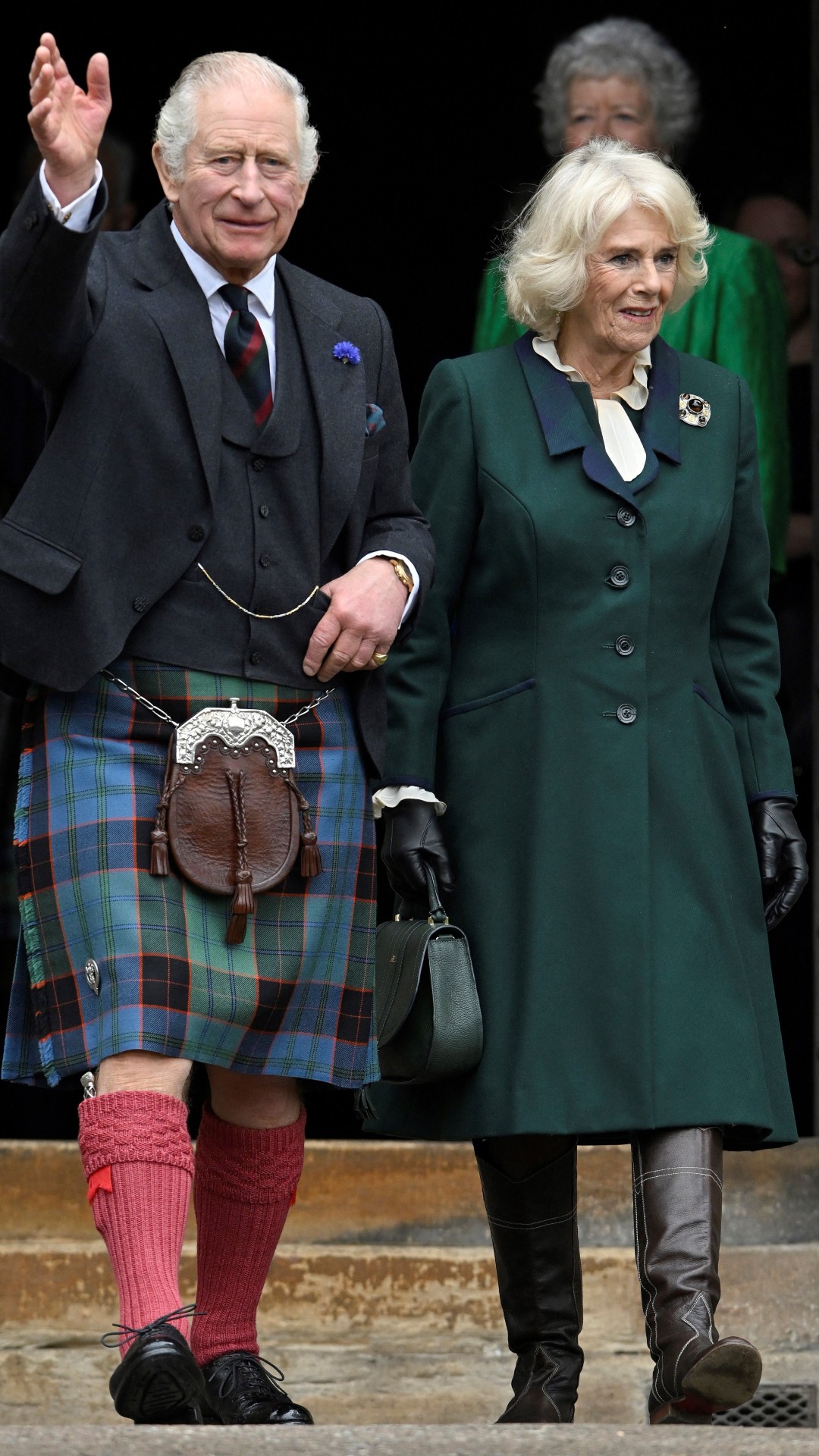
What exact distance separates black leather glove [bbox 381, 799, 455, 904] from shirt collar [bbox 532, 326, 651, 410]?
74 centimetres

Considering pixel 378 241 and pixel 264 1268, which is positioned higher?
pixel 378 241

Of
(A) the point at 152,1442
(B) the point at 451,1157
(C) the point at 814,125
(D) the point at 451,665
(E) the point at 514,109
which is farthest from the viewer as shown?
(E) the point at 514,109

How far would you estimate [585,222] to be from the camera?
415cm

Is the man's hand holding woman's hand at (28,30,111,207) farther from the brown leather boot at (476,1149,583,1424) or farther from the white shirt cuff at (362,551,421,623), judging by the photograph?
the brown leather boot at (476,1149,583,1424)

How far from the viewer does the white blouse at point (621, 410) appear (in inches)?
164

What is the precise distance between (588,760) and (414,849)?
12.1 inches

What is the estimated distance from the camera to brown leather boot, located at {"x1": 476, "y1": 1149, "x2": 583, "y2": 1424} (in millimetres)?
4125

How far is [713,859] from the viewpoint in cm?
411

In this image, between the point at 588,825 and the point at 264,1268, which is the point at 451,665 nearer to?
the point at 588,825

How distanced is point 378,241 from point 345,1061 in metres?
3.13

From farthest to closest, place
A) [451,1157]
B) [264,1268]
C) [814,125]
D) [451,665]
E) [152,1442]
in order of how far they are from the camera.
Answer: [814,125] < [451,1157] < [451,665] < [264,1268] < [152,1442]

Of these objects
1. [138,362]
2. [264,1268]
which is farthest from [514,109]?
[264,1268]

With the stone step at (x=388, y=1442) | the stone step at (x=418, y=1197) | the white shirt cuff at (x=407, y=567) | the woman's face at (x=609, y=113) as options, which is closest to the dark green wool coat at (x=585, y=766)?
the white shirt cuff at (x=407, y=567)

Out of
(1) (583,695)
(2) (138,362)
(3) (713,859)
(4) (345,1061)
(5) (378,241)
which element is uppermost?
(5) (378,241)
